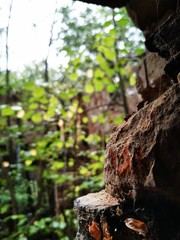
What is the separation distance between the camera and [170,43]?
3.18 feet

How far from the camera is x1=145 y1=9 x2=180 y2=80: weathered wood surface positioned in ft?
3.11

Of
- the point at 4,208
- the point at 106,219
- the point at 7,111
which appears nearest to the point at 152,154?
the point at 106,219

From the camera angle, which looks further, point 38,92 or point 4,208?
point 4,208

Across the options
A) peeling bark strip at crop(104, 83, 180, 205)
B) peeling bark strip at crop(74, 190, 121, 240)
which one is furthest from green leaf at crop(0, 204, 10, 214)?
peeling bark strip at crop(104, 83, 180, 205)

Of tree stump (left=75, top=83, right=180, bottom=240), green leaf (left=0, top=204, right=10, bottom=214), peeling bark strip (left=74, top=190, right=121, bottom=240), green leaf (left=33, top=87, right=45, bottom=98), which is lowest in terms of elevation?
green leaf (left=0, top=204, right=10, bottom=214)

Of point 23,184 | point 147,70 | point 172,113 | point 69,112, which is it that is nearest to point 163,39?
point 172,113

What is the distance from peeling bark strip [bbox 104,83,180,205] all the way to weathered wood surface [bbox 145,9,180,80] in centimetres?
12

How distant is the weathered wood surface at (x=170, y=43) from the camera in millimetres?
949

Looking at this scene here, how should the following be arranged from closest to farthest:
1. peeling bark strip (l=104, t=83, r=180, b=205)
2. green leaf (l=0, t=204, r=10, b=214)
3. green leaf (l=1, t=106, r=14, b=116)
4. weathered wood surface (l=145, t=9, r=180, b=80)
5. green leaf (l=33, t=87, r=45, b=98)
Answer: peeling bark strip (l=104, t=83, r=180, b=205), weathered wood surface (l=145, t=9, r=180, b=80), green leaf (l=1, t=106, r=14, b=116), green leaf (l=33, t=87, r=45, b=98), green leaf (l=0, t=204, r=10, b=214)

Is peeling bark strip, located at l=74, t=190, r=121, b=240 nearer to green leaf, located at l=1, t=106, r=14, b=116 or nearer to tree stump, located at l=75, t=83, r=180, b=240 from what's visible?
tree stump, located at l=75, t=83, r=180, b=240

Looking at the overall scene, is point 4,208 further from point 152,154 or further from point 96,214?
point 152,154

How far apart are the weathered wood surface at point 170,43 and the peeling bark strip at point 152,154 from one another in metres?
0.12

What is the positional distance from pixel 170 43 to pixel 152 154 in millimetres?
390

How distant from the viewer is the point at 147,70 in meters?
1.69
